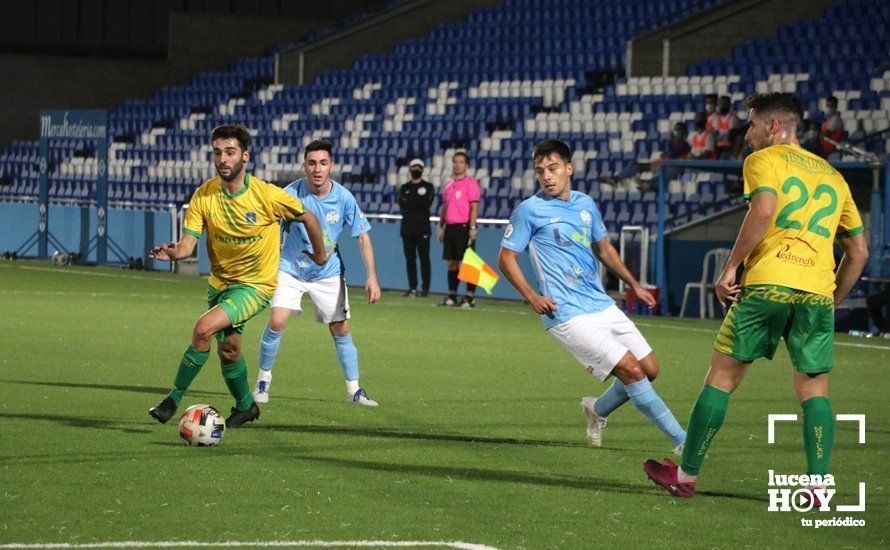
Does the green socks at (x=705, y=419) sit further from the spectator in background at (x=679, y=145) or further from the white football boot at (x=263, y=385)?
the spectator in background at (x=679, y=145)

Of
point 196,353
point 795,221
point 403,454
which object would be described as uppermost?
point 795,221

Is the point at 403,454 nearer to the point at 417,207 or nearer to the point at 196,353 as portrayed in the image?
the point at 196,353

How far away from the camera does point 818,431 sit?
675 centimetres

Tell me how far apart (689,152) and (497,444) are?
13739mm

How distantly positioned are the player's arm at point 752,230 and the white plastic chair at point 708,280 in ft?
43.3

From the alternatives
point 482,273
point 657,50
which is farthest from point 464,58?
point 482,273

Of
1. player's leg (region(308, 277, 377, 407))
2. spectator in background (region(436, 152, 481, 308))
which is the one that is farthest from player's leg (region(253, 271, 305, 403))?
spectator in background (region(436, 152, 481, 308))

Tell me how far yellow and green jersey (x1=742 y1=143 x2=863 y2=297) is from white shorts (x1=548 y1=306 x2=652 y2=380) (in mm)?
1487

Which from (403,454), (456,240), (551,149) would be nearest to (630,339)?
(551,149)

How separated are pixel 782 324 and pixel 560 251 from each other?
1.91m

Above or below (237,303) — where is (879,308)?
below

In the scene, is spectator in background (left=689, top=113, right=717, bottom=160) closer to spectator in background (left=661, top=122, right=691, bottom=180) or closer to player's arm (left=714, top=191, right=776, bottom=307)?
spectator in background (left=661, top=122, right=691, bottom=180)

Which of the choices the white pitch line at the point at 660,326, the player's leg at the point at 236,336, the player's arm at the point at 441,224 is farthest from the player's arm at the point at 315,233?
the player's arm at the point at 441,224

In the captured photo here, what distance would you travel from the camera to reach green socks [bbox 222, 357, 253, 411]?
9.05 meters
